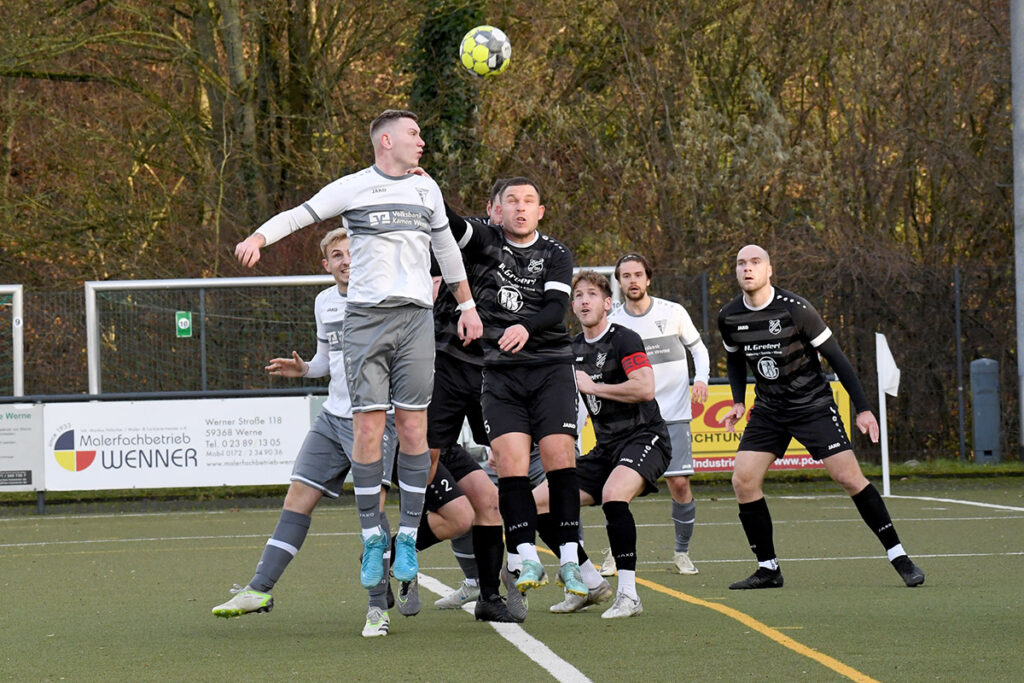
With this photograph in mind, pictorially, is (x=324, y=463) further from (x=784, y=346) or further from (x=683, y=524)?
(x=683, y=524)

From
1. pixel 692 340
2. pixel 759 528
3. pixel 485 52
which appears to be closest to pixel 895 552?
pixel 759 528

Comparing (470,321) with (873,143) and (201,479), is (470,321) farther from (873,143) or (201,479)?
(873,143)

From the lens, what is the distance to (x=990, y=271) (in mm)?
21688

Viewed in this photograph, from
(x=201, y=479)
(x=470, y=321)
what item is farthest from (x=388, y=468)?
(x=201, y=479)

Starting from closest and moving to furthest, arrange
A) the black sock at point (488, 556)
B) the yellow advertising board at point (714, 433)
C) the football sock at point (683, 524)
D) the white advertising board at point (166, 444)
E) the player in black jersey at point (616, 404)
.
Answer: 1. the black sock at point (488, 556)
2. the player in black jersey at point (616, 404)
3. the football sock at point (683, 524)
4. the white advertising board at point (166, 444)
5. the yellow advertising board at point (714, 433)

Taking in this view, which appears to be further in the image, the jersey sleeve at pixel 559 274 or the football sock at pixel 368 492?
the jersey sleeve at pixel 559 274

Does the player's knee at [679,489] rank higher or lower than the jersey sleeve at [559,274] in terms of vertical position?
lower

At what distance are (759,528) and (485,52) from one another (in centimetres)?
724

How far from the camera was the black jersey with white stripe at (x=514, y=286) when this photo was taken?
780 centimetres

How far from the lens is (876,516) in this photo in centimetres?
970

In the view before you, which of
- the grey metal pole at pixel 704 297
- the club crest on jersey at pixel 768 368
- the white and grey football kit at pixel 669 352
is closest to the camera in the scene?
the club crest on jersey at pixel 768 368

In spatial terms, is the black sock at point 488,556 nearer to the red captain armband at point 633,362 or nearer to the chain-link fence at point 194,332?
the red captain armband at point 633,362

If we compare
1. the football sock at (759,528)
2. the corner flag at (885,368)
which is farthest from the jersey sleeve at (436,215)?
the corner flag at (885,368)

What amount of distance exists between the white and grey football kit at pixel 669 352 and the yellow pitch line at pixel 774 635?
2.18m
